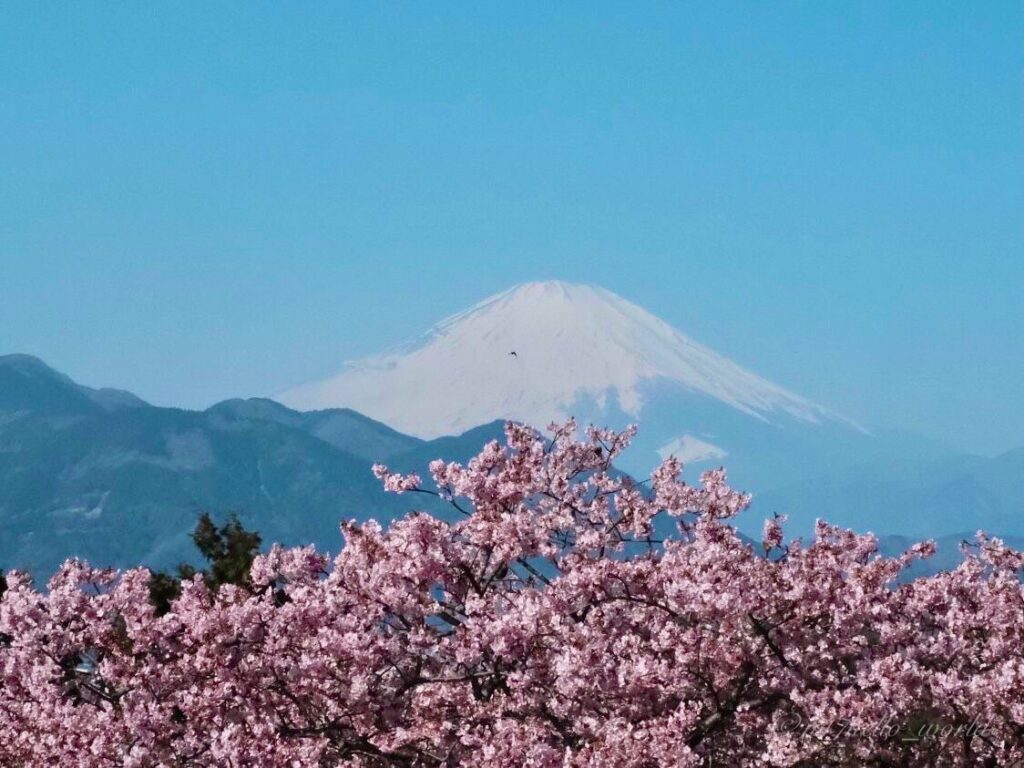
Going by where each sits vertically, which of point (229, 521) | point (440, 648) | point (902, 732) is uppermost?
point (229, 521)

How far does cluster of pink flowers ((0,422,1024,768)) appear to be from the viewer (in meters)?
→ 13.0

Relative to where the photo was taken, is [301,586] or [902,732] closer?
[902,732]

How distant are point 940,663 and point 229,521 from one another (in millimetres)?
48105

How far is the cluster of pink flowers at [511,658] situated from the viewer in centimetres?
1300

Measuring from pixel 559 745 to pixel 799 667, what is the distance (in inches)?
97.6

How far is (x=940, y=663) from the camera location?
14164 millimetres

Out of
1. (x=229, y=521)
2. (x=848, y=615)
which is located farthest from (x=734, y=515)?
(x=229, y=521)

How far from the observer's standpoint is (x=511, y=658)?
508 inches

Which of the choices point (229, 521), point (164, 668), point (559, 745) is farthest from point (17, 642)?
point (229, 521)

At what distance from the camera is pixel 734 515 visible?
17.5 m

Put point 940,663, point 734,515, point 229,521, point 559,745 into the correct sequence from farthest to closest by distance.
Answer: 1. point 229,521
2. point 734,515
3. point 940,663
4. point 559,745

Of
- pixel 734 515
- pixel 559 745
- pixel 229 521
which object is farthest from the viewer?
pixel 229 521

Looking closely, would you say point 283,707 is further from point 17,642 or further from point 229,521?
point 229,521

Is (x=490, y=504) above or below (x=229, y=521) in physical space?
below
